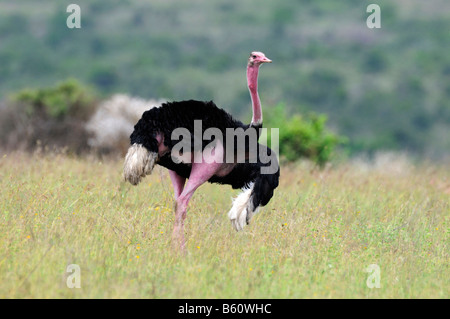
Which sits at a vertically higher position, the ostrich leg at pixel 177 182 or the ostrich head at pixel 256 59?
the ostrich head at pixel 256 59

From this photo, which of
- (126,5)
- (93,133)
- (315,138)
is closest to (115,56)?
(126,5)

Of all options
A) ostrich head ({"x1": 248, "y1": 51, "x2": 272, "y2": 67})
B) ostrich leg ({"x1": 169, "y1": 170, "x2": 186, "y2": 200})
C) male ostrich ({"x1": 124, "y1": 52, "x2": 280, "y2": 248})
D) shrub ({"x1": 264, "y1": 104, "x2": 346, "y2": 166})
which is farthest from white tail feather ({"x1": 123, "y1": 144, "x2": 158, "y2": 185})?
shrub ({"x1": 264, "y1": 104, "x2": 346, "y2": 166})

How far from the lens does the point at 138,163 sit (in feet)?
19.7

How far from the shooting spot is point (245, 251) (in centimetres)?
608

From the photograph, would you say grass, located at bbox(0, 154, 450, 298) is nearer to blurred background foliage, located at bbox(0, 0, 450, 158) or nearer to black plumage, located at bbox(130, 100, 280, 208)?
black plumage, located at bbox(130, 100, 280, 208)

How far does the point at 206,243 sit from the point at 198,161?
693 millimetres

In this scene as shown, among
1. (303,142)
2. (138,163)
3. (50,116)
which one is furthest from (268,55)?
(138,163)

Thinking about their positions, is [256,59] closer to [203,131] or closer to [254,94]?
[254,94]

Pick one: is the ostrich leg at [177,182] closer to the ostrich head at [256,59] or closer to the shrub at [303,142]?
the ostrich head at [256,59]

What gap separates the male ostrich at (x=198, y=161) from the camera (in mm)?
6102

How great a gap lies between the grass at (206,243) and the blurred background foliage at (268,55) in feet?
101

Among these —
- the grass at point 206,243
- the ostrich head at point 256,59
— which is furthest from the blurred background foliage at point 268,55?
the ostrich head at point 256,59

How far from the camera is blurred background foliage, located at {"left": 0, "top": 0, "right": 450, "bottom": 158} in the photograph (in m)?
45.0
